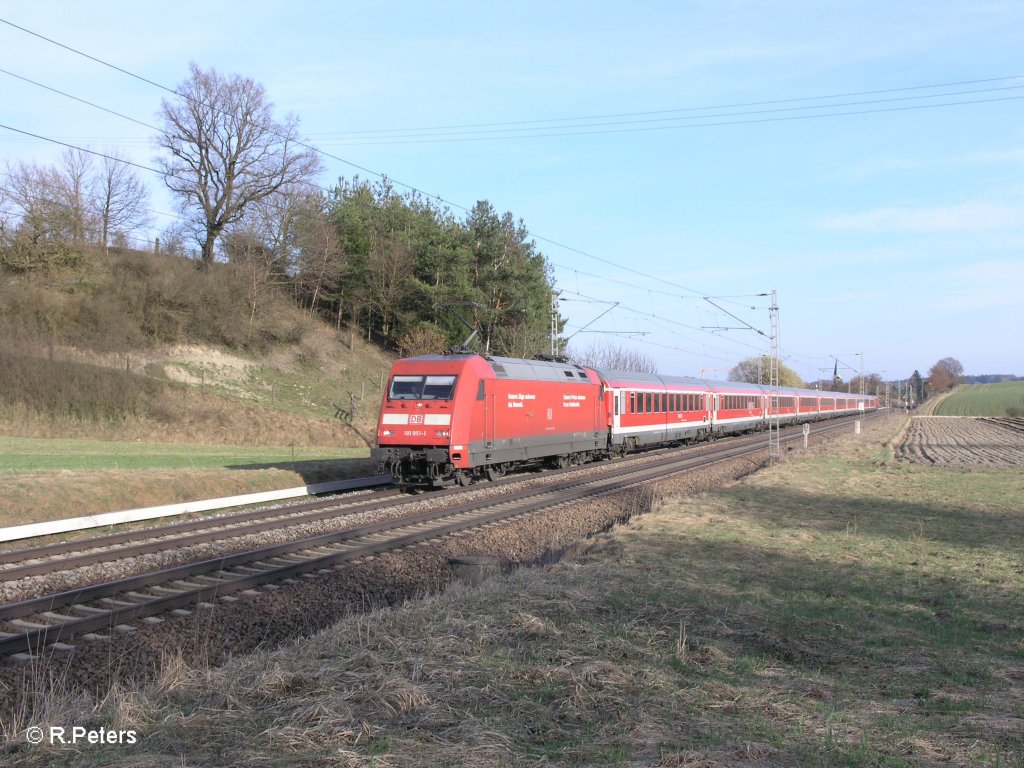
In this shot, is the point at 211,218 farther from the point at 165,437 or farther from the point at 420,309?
the point at 165,437

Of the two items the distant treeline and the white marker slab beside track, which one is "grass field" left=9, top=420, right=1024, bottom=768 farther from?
the distant treeline

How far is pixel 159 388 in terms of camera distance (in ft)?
110

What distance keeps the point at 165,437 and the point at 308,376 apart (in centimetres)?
1659

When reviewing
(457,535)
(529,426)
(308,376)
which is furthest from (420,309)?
(457,535)

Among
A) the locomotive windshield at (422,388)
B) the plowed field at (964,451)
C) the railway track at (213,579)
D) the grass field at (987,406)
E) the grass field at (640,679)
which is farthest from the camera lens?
the grass field at (987,406)

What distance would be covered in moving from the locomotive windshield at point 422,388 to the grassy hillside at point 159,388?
3.72 metres

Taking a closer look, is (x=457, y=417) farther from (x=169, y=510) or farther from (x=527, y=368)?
(x=169, y=510)

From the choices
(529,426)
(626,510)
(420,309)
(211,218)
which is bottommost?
(626,510)

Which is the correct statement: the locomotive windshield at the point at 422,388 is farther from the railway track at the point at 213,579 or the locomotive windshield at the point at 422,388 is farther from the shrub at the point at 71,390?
the shrub at the point at 71,390

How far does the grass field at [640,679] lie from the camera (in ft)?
14.7

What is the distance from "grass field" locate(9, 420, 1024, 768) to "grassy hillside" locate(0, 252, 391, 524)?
1134 cm

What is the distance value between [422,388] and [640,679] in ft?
46.8

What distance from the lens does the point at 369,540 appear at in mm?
13453

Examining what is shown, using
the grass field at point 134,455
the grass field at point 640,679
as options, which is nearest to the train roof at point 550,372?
the grass field at point 134,455
